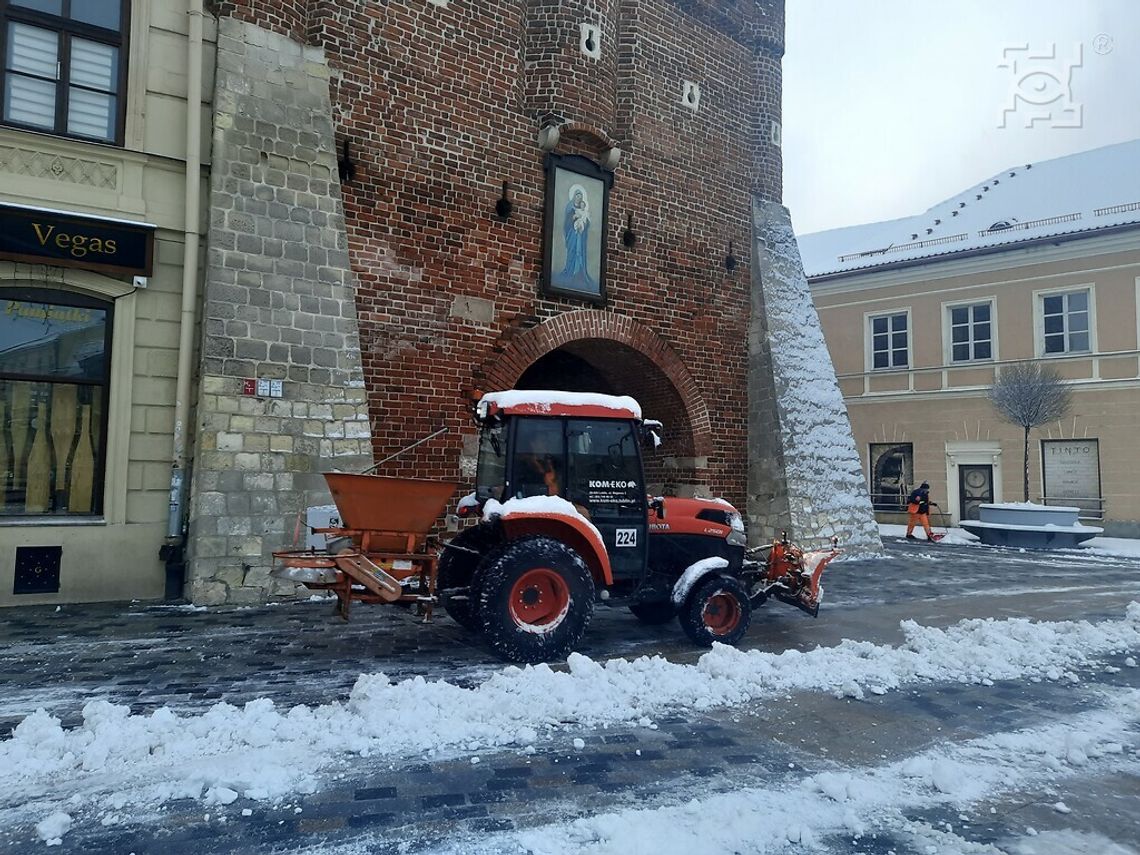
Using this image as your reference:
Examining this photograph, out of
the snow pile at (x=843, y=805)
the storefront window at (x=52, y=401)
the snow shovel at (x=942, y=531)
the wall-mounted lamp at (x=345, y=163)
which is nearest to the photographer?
the snow pile at (x=843, y=805)

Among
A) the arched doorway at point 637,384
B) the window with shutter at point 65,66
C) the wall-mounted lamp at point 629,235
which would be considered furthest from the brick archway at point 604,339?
the window with shutter at point 65,66

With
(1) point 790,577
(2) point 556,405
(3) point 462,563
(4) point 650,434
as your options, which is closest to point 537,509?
(2) point 556,405

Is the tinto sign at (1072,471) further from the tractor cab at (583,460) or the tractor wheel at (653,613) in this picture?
the tractor cab at (583,460)

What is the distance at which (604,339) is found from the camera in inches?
440

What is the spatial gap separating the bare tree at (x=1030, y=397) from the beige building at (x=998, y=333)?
1570mm

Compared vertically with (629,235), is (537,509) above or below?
below

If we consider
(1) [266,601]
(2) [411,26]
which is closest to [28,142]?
(2) [411,26]

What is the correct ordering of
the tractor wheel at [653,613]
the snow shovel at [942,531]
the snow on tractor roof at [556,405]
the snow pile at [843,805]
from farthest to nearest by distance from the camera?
the snow shovel at [942,531] → the tractor wheel at [653,613] → the snow on tractor roof at [556,405] → the snow pile at [843,805]

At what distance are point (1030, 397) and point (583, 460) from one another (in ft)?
48.7

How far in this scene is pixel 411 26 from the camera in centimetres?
952

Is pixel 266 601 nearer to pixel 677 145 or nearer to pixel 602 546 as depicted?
pixel 602 546

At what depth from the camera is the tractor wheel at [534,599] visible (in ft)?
17.7

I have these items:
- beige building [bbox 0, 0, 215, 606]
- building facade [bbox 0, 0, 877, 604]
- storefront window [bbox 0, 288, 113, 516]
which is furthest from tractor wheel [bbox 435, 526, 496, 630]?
storefront window [bbox 0, 288, 113, 516]

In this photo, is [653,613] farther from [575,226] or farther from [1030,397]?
[1030,397]
